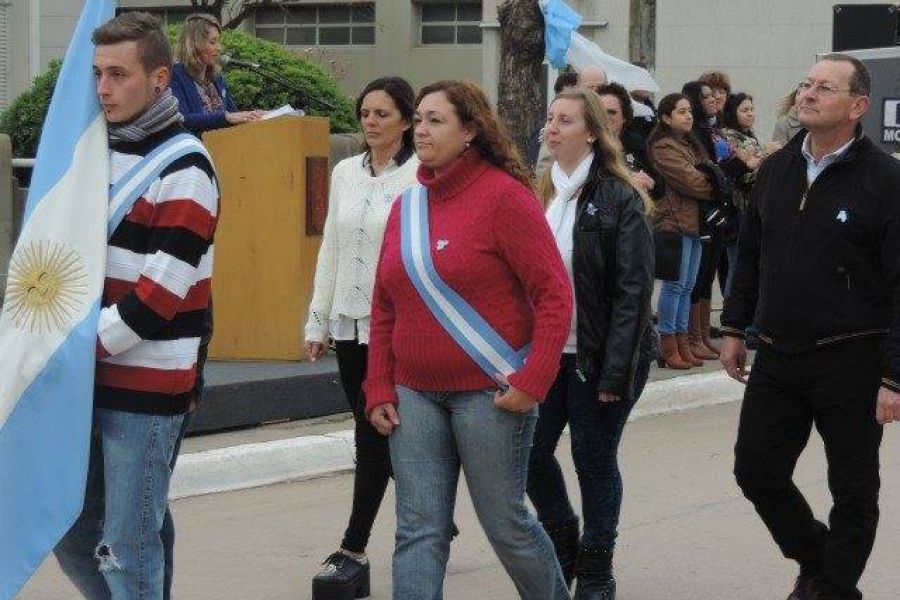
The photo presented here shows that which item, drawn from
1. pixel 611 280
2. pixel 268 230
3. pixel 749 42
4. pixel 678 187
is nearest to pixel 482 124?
pixel 611 280

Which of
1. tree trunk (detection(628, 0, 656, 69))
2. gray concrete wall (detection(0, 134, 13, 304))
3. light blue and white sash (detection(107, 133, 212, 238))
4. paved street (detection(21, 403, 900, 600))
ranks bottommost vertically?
paved street (detection(21, 403, 900, 600))

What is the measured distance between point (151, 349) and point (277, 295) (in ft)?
18.5

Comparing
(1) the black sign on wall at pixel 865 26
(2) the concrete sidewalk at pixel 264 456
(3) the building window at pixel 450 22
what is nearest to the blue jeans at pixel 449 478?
(2) the concrete sidewalk at pixel 264 456

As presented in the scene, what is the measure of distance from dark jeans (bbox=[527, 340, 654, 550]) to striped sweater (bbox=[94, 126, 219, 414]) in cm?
186

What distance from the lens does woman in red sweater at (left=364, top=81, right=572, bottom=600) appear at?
16.0 feet

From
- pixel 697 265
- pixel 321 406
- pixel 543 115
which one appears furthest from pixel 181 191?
pixel 543 115

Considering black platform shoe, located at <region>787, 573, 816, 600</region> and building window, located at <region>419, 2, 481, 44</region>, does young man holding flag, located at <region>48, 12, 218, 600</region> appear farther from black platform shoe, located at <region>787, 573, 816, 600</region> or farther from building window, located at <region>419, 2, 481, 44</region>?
building window, located at <region>419, 2, 481, 44</region>

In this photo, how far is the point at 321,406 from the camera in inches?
374

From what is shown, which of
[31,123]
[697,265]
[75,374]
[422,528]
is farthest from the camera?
[31,123]

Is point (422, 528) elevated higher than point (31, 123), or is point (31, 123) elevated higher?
point (31, 123)

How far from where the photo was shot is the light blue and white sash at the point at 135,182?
4.40 m

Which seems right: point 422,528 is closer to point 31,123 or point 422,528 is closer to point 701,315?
point 701,315

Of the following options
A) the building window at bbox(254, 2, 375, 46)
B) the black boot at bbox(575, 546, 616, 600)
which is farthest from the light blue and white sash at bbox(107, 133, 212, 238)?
the building window at bbox(254, 2, 375, 46)

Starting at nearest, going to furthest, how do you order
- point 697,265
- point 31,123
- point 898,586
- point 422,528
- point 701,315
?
1. point 422,528
2. point 898,586
3. point 697,265
4. point 701,315
5. point 31,123
